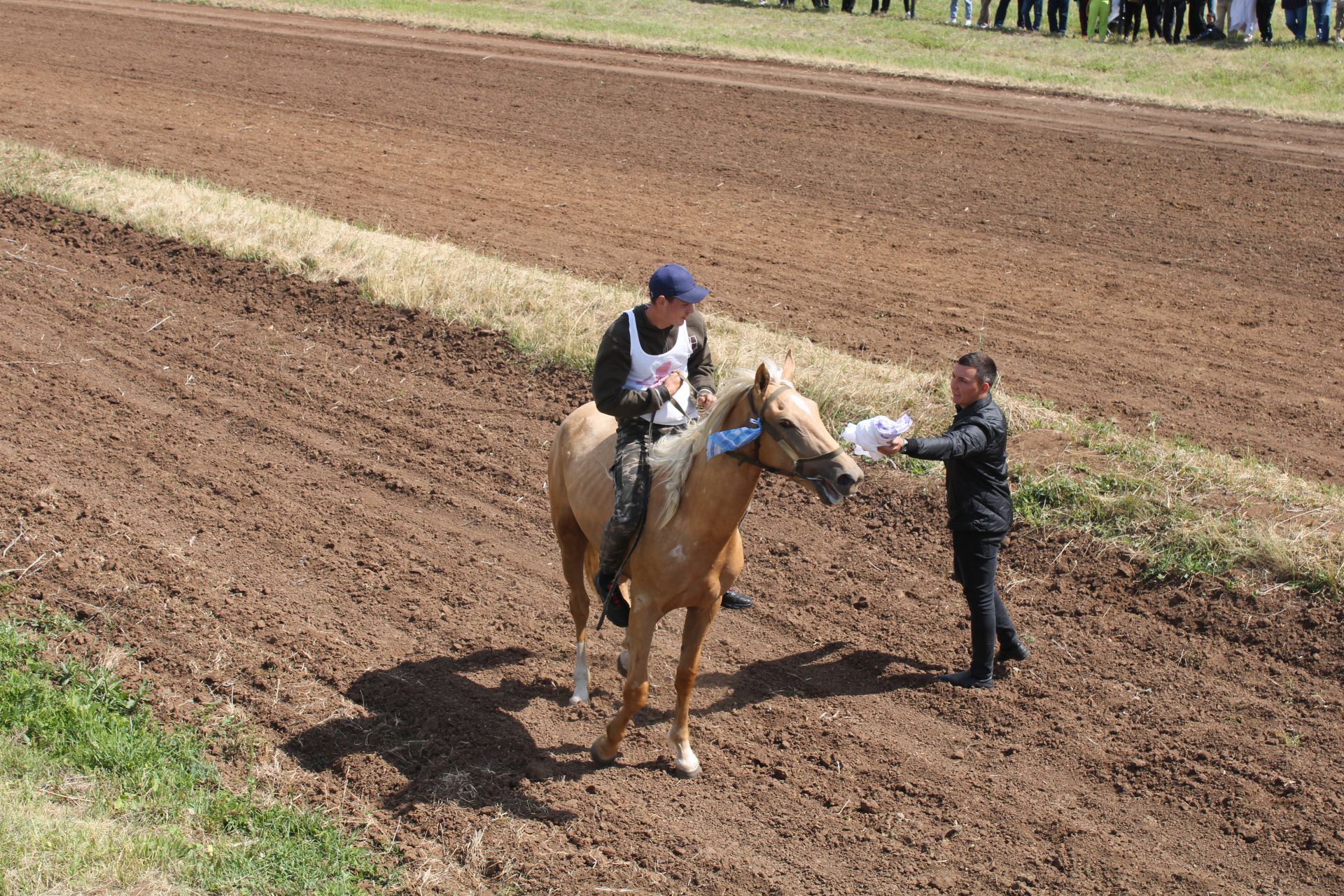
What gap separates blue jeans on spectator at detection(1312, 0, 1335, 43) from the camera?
84.1 ft

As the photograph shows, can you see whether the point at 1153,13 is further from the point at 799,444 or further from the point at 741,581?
the point at 799,444

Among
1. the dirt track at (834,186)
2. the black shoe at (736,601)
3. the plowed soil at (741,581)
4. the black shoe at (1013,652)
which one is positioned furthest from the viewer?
the dirt track at (834,186)

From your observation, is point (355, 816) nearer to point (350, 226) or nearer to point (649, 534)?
point (649, 534)

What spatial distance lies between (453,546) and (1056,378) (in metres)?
6.57

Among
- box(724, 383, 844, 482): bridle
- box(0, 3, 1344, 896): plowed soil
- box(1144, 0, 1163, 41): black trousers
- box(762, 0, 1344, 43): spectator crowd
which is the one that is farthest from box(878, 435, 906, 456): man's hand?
box(1144, 0, 1163, 41): black trousers

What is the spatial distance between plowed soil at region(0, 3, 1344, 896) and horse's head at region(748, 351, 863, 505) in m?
2.05

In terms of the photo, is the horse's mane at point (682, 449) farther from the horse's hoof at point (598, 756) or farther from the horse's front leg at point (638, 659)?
the horse's hoof at point (598, 756)

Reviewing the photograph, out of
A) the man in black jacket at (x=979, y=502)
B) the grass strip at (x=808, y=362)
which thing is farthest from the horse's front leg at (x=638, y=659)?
the grass strip at (x=808, y=362)

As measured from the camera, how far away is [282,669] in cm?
702

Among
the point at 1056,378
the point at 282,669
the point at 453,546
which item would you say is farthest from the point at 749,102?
the point at 282,669

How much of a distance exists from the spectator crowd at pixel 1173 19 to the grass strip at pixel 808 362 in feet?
66.4

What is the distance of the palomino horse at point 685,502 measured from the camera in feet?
17.0

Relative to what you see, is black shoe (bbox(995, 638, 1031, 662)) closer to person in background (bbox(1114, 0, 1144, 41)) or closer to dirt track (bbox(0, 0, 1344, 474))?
dirt track (bbox(0, 0, 1344, 474))

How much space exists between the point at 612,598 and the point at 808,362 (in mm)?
5044
